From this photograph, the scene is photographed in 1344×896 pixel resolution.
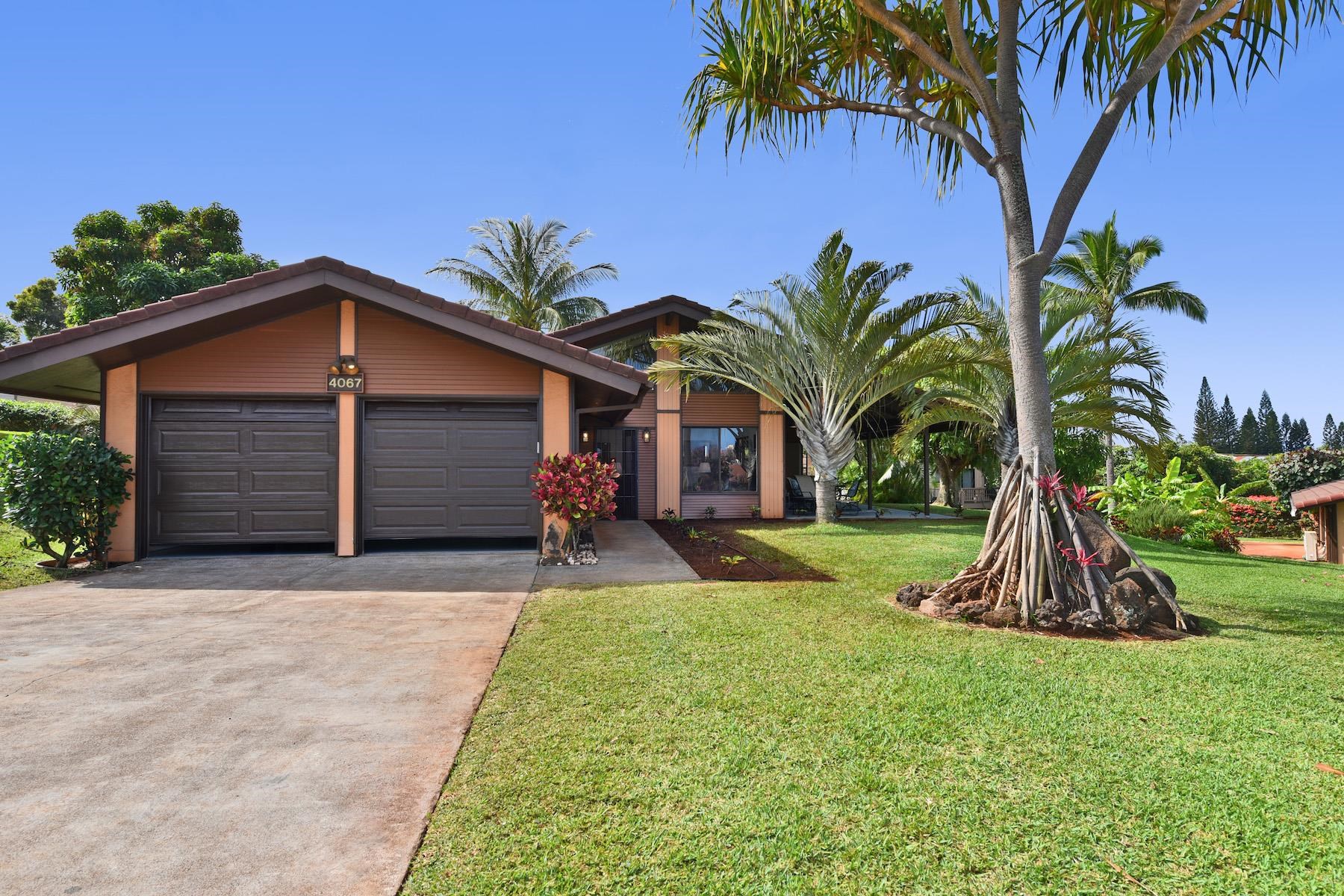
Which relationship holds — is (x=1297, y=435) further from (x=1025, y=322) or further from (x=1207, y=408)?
(x=1025, y=322)

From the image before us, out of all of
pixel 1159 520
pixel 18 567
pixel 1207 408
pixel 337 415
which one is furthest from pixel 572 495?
pixel 1207 408

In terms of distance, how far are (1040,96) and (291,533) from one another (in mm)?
10881

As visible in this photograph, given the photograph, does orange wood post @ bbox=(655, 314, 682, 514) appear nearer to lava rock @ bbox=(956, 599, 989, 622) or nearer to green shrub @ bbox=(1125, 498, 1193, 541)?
green shrub @ bbox=(1125, 498, 1193, 541)

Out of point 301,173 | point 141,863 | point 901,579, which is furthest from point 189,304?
point 301,173

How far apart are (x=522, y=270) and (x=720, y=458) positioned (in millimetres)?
14715

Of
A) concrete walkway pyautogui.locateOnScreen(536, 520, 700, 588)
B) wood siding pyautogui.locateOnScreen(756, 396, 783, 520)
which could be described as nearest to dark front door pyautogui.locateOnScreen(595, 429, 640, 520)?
wood siding pyautogui.locateOnScreen(756, 396, 783, 520)

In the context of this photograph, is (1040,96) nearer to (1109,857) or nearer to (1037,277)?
(1037,277)

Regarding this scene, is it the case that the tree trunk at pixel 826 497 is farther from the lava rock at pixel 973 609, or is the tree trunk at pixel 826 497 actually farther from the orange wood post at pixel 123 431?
the orange wood post at pixel 123 431

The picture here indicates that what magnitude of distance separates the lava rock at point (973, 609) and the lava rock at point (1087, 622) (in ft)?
2.16

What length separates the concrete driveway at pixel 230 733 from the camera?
2332 millimetres

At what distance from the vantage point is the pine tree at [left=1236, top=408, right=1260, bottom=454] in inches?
2859

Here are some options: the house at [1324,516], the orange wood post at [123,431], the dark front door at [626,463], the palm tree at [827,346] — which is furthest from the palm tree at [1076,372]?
the orange wood post at [123,431]

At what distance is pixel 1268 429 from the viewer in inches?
2975

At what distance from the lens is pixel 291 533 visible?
9.41m
